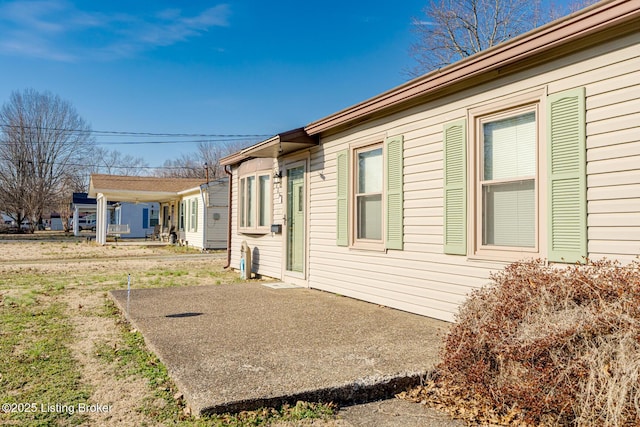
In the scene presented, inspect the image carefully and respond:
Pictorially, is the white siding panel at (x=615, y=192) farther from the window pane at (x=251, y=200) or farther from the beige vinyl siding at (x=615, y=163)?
the window pane at (x=251, y=200)

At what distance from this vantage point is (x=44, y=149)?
3691cm

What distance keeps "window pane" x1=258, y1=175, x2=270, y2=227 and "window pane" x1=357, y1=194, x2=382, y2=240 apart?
10.2ft

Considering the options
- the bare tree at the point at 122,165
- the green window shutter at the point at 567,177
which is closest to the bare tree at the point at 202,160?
the bare tree at the point at 122,165

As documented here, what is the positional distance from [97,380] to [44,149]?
131 feet

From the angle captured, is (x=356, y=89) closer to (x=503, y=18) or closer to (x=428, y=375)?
(x=503, y=18)

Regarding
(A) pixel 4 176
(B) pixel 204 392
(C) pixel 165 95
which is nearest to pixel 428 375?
(B) pixel 204 392

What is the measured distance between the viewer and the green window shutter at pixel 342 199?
6910 mm

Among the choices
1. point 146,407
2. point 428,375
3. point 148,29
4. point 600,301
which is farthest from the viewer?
point 148,29

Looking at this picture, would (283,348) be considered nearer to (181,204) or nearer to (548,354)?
(548,354)

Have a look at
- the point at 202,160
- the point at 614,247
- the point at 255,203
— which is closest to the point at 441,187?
the point at 614,247

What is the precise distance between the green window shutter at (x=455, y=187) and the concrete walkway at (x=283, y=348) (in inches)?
37.5

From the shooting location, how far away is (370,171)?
6.66 m

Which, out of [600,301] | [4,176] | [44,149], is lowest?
[600,301]

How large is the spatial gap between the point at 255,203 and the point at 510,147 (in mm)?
6180
